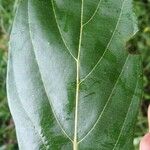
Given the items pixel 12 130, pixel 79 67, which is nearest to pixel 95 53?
pixel 79 67

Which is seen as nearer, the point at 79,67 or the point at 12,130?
the point at 79,67

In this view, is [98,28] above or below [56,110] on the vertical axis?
above

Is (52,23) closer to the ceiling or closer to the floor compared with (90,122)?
closer to the ceiling

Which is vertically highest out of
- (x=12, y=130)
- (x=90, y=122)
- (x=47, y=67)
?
(x=47, y=67)

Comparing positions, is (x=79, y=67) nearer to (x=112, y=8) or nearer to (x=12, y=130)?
(x=112, y=8)

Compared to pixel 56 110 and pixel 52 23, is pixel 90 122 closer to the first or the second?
pixel 56 110

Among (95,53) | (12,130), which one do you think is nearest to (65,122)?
(95,53)
